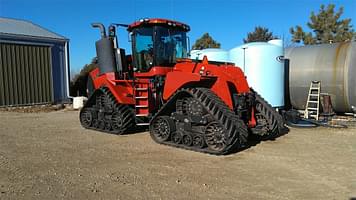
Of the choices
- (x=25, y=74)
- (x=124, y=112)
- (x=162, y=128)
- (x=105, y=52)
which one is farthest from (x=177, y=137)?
(x=25, y=74)

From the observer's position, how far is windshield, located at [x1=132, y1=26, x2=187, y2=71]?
7.80 m

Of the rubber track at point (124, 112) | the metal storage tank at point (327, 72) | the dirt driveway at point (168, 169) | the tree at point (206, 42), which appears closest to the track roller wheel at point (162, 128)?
the dirt driveway at point (168, 169)

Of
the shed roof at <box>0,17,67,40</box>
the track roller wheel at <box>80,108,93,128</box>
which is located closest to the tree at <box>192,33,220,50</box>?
the shed roof at <box>0,17,67,40</box>

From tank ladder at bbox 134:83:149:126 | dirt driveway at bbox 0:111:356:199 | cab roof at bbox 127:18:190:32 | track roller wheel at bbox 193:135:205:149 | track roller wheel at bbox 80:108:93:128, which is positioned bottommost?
dirt driveway at bbox 0:111:356:199

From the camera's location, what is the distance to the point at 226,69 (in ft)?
23.5

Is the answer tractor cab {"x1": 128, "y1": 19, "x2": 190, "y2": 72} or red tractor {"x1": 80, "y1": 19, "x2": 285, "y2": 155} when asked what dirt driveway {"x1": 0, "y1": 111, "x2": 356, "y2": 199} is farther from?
tractor cab {"x1": 128, "y1": 19, "x2": 190, "y2": 72}

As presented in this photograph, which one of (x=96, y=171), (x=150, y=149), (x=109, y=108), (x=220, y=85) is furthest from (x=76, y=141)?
(x=220, y=85)

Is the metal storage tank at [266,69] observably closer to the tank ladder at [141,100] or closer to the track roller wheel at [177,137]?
the tank ladder at [141,100]

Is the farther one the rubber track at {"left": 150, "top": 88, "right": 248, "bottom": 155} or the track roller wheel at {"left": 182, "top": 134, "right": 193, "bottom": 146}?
the track roller wheel at {"left": 182, "top": 134, "right": 193, "bottom": 146}

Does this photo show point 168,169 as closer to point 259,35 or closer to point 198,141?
point 198,141

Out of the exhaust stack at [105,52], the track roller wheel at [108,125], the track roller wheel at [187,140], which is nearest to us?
the track roller wheel at [187,140]

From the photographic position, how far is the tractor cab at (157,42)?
7789 millimetres

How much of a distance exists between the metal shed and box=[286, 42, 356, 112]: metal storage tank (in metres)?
11.3

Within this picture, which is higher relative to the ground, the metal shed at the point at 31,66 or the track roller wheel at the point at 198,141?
the metal shed at the point at 31,66
